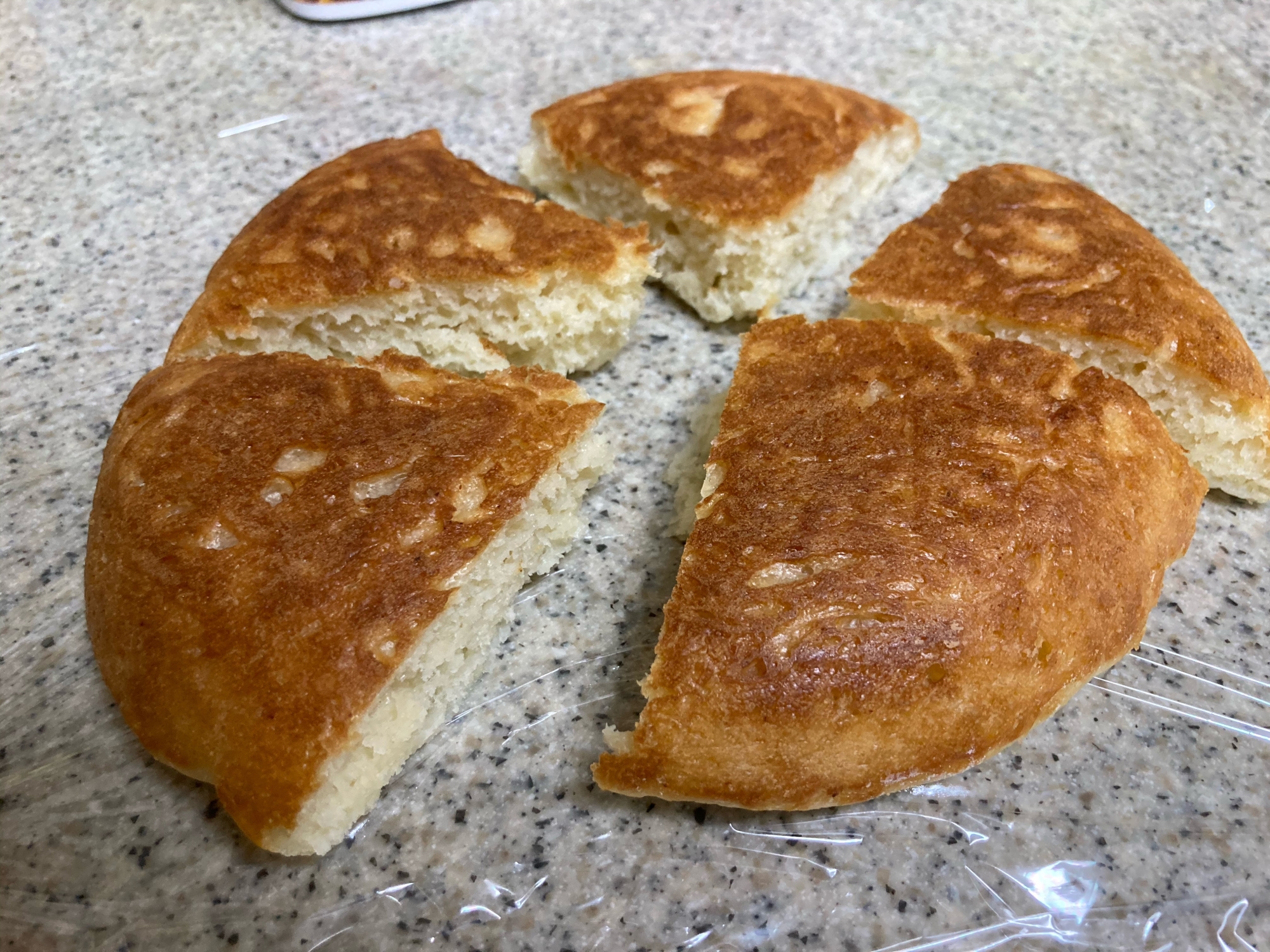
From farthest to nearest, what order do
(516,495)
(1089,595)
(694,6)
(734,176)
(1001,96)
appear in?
(694,6) → (1001,96) → (734,176) → (516,495) → (1089,595)

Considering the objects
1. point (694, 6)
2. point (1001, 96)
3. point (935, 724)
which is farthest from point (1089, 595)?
point (694, 6)

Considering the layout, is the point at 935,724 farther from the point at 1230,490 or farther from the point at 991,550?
the point at 1230,490

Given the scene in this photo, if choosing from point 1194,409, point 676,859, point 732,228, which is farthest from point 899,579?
point 732,228

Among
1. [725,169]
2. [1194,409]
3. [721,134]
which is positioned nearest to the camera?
[1194,409]

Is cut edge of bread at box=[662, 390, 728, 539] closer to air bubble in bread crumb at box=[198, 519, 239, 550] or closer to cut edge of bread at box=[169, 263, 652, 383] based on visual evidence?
cut edge of bread at box=[169, 263, 652, 383]

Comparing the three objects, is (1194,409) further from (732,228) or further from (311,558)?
(311,558)

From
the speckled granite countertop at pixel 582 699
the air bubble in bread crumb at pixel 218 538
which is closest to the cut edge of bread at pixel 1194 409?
the speckled granite countertop at pixel 582 699

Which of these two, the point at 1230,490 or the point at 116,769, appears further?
the point at 1230,490
